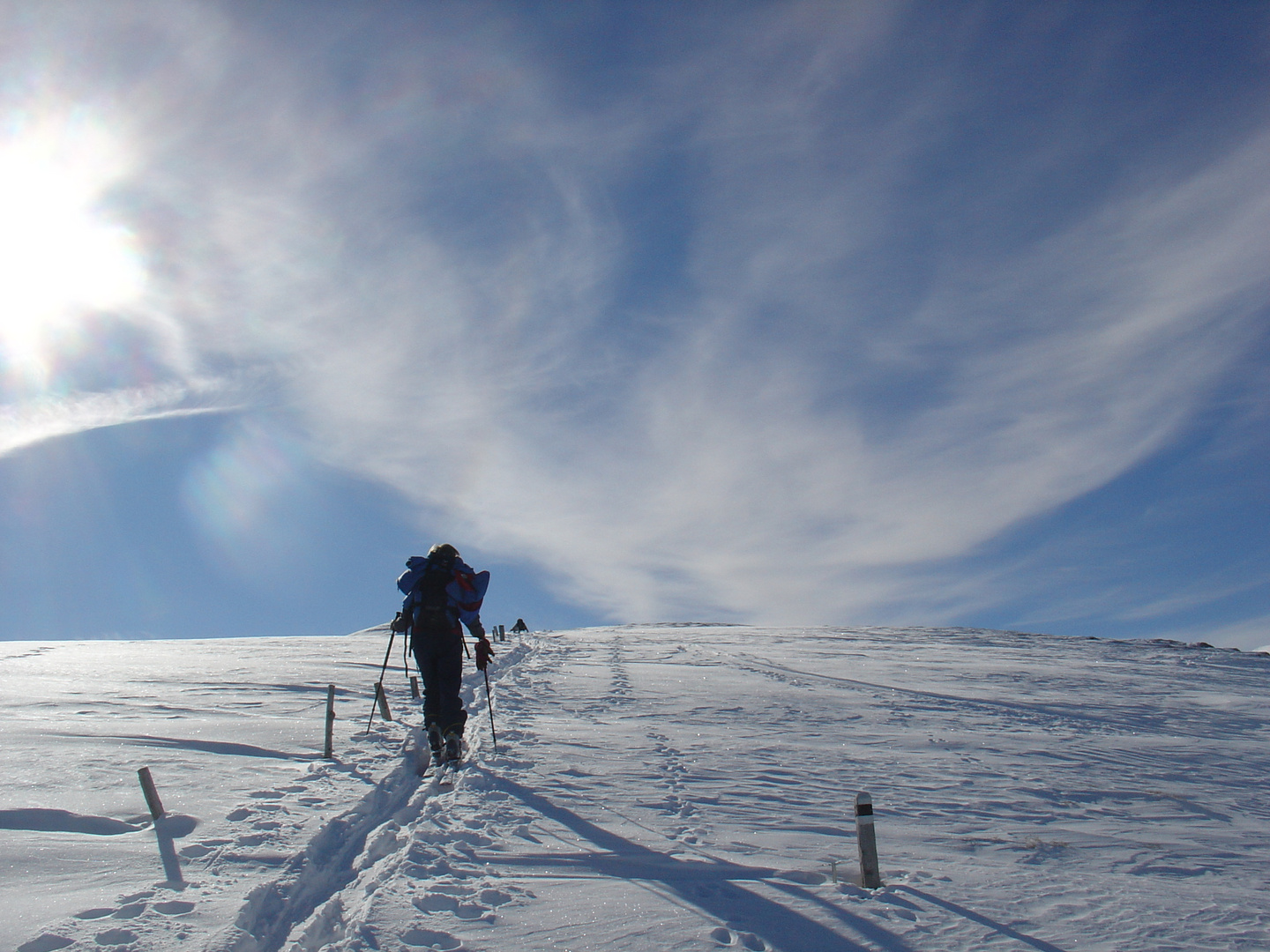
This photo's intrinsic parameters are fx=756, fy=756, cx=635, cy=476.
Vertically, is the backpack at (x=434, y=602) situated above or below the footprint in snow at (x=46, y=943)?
above

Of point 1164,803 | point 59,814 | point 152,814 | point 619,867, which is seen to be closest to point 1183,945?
point 619,867

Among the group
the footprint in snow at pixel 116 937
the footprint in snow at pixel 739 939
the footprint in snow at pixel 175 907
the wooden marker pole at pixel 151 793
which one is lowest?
the footprint in snow at pixel 739 939

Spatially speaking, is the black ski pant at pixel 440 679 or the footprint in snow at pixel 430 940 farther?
the black ski pant at pixel 440 679

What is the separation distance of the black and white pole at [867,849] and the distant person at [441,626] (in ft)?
15.0

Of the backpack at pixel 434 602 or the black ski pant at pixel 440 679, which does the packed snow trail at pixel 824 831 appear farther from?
the backpack at pixel 434 602

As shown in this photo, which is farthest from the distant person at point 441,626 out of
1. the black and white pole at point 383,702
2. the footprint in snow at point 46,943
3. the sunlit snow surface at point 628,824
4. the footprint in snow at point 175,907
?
the footprint in snow at point 46,943

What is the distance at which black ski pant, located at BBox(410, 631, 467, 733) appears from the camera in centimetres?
811

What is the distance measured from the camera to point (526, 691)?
13.7 metres

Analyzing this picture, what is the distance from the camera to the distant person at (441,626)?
8102 millimetres

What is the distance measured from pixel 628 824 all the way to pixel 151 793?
3538 mm

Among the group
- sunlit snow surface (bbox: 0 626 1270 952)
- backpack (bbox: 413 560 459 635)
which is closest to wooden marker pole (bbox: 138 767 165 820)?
sunlit snow surface (bbox: 0 626 1270 952)

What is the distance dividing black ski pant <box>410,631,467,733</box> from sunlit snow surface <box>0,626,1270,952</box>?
0.62 m

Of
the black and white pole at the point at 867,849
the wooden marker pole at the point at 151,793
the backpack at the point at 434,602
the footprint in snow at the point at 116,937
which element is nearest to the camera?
the footprint in snow at the point at 116,937

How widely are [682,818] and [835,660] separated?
1541cm
